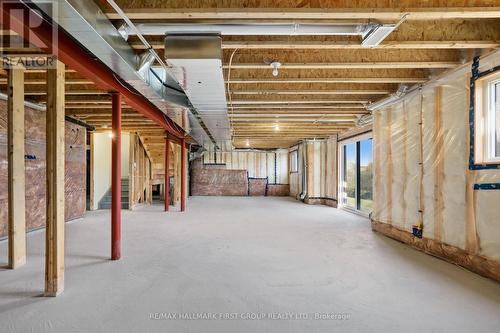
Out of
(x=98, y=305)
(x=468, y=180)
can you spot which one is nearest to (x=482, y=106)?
(x=468, y=180)

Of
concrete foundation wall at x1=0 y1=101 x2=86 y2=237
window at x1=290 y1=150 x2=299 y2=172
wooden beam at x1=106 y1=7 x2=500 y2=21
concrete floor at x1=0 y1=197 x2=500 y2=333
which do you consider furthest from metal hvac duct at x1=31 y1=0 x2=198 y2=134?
window at x1=290 y1=150 x2=299 y2=172

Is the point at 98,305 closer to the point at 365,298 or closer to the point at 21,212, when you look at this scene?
the point at 21,212

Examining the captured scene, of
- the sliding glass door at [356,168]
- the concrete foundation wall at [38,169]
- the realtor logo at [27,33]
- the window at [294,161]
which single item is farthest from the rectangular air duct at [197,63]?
the window at [294,161]

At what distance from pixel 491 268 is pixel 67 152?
676 cm

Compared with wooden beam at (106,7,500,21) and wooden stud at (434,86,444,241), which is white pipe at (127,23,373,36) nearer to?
wooden beam at (106,7,500,21)

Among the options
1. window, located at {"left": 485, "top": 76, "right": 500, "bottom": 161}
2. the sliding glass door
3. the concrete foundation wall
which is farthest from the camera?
the sliding glass door

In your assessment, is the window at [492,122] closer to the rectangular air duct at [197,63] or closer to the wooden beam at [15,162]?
the rectangular air duct at [197,63]

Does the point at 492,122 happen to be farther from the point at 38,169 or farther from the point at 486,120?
the point at 38,169

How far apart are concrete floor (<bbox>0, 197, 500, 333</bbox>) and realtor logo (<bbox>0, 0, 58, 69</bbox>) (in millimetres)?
1947

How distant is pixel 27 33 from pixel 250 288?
2.64 meters

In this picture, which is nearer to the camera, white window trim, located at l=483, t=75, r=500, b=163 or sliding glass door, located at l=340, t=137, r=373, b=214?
white window trim, located at l=483, t=75, r=500, b=163

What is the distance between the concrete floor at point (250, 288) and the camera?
178cm

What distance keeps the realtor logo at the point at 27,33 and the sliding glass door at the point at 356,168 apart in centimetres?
604

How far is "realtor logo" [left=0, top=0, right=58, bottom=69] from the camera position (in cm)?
168
